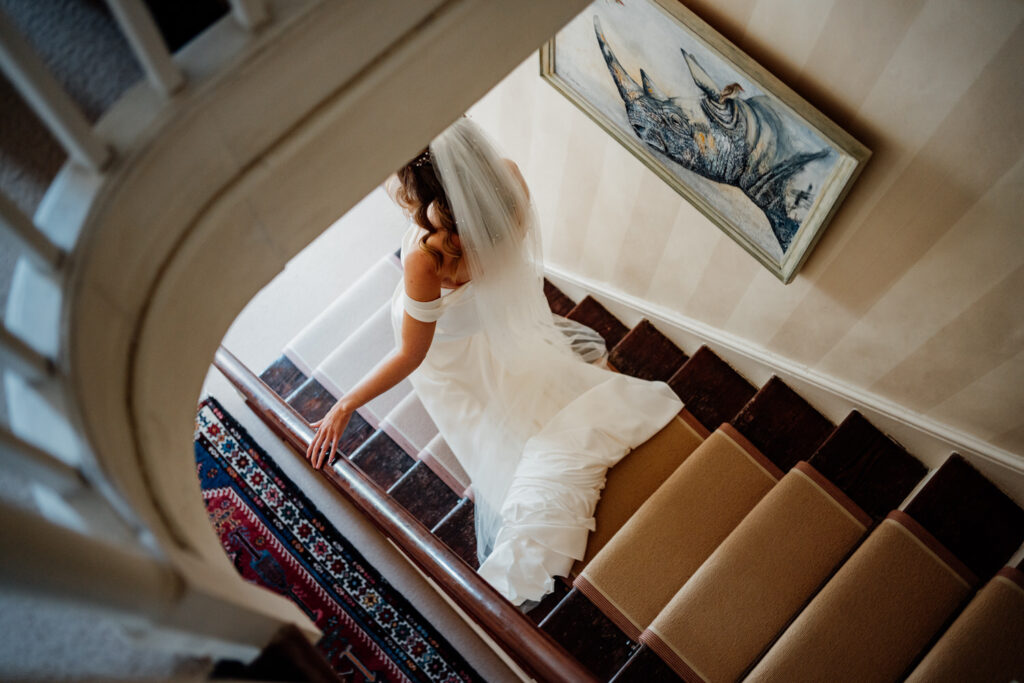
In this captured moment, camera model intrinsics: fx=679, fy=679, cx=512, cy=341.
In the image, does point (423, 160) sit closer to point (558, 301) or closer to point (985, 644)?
point (558, 301)

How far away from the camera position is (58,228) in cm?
99

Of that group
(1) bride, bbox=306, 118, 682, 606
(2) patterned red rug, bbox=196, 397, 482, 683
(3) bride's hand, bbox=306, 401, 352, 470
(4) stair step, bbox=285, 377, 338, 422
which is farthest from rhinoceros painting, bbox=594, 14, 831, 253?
(2) patterned red rug, bbox=196, 397, 482, 683

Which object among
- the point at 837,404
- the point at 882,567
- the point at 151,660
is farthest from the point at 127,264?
the point at 837,404

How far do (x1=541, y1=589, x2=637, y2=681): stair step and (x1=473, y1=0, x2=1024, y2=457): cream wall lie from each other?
1.29 metres

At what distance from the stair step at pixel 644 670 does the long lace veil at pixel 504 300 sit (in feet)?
2.49

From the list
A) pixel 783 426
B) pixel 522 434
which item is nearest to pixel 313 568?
pixel 522 434

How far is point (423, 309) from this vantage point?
8.06 feet

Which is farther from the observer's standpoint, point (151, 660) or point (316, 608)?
point (316, 608)

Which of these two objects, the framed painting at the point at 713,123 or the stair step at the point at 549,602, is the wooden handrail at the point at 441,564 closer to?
the stair step at the point at 549,602

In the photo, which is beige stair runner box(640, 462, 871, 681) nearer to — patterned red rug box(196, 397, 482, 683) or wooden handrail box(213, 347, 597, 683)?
wooden handrail box(213, 347, 597, 683)

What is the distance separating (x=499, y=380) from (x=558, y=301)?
1.16 meters

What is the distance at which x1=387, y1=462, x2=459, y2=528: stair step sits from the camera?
309 centimetres

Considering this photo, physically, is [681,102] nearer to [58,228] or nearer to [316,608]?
[58,228]

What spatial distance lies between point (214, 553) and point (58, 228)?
62 centimetres
